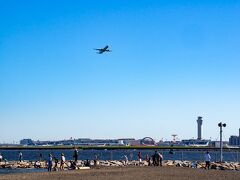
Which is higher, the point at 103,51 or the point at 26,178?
the point at 103,51

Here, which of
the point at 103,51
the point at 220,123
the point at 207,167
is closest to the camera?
the point at 207,167

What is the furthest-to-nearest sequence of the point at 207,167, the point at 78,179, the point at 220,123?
1. the point at 220,123
2. the point at 207,167
3. the point at 78,179

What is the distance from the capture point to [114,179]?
3111 centimetres

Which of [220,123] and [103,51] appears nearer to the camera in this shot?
[103,51]

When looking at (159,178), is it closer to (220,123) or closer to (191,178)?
(191,178)

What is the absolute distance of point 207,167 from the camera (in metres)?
43.7

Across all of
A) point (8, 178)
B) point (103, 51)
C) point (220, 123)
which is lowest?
point (8, 178)

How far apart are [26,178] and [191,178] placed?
1259 cm

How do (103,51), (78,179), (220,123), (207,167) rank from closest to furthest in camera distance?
(78,179) < (207,167) < (103,51) < (220,123)

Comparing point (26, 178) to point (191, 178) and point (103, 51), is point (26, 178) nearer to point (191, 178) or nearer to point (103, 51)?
point (191, 178)

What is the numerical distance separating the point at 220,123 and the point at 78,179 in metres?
24.5

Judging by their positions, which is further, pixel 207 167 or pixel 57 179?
pixel 207 167

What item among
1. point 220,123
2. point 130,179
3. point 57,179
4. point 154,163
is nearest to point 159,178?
point 130,179

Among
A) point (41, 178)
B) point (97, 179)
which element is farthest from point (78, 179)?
point (41, 178)
